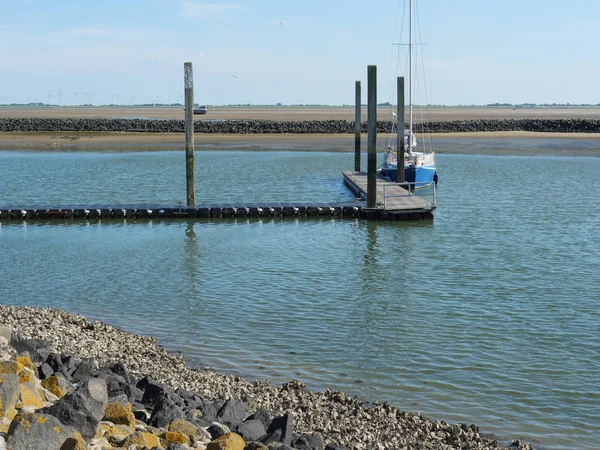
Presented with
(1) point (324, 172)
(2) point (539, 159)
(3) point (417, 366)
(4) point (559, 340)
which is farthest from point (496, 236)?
(2) point (539, 159)

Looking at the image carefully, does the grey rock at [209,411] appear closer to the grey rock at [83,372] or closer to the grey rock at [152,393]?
the grey rock at [152,393]

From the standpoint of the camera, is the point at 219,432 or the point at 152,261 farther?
the point at 152,261

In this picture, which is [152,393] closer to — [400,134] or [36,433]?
[36,433]

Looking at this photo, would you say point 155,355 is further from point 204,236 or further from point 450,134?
point 450,134

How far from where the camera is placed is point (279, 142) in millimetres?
71625

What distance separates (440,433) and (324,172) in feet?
121

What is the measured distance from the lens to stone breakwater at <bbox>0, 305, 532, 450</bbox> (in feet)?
24.7

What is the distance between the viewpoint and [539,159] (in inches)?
2192

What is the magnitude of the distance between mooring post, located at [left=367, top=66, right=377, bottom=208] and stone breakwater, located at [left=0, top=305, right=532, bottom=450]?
614 inches

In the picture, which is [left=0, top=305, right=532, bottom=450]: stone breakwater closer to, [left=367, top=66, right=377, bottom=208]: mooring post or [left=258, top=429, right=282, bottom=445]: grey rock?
[left=258, top=429, right=282, bottom=445]: grey rock

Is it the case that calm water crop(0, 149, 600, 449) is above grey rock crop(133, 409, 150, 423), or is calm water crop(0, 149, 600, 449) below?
below

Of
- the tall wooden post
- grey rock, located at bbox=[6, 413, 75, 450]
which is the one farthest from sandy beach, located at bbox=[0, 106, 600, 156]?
grey rock, located at bbox=[6, 413, 75, 450]

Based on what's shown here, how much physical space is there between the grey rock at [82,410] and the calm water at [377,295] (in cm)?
472

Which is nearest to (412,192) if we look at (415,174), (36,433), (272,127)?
(415,174)
